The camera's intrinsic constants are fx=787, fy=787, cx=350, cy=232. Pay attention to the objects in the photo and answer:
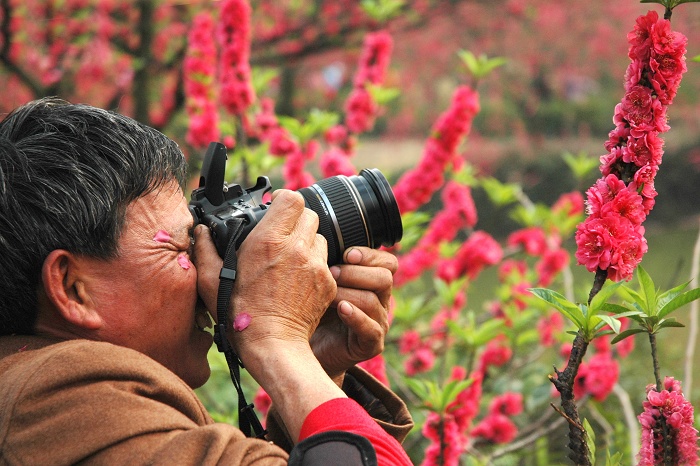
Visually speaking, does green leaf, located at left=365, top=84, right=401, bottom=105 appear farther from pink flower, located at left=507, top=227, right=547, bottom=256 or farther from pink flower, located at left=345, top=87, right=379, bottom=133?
pink flower, located at left=507, top=227, right=547, bottom=256

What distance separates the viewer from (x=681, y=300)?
1124 millimetres

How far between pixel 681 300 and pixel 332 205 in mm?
644

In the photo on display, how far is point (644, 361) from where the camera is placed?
4.49 m

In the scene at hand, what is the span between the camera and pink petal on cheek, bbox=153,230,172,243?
1278 millimetres

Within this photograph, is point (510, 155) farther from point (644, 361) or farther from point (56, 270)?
point (56, 270)

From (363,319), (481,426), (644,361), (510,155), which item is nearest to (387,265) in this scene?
(363,319)

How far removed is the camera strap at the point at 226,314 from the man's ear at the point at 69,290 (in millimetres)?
187

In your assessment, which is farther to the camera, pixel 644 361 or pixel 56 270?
pixel 644 361

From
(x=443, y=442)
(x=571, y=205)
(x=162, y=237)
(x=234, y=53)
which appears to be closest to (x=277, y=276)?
(x=162, y=237)

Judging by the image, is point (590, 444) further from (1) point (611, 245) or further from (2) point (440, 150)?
(2) point (440, 150)

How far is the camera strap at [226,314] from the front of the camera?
4.17 feet

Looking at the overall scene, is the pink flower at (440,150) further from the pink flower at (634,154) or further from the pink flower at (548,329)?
the pink flower at (634,154)

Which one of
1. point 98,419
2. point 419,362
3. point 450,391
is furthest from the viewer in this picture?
point 419,362

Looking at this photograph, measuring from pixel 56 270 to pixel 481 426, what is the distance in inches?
74.4
